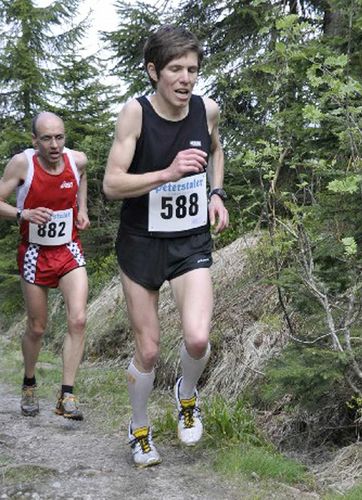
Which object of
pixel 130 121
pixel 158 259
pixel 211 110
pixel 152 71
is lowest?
pixel 158 259

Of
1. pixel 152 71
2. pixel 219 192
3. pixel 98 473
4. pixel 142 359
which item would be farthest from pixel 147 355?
pixel 152 71

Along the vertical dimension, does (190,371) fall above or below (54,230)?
below

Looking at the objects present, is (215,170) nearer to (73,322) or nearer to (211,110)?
(211,110)

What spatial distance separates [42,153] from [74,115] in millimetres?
10186

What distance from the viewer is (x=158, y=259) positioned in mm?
3809

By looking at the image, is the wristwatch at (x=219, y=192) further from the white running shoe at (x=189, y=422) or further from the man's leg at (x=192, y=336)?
the white running shoe at (x=189, y=422)

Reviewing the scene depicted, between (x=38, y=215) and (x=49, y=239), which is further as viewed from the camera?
(x=49, y=239)

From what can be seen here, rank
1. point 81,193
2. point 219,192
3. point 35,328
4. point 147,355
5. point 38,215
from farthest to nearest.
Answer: point 81,193, point 35,328, point 38,215, point 219,192, point 147,355

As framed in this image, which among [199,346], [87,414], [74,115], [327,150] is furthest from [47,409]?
[74,115]

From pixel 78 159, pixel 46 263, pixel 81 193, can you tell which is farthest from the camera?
pixel 81 193

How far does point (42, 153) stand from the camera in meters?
5.13

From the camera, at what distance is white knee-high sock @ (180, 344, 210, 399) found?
3875 mm

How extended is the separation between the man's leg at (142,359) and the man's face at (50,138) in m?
1.55

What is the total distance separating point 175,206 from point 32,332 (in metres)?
2.04
